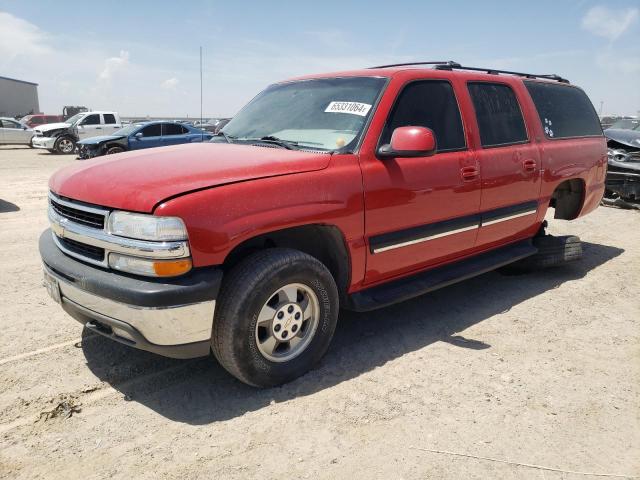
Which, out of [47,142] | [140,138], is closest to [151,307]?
[140,138]

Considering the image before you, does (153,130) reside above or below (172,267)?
below

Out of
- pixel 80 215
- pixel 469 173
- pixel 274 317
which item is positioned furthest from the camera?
pixel 469 173

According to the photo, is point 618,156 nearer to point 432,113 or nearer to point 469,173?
point 469,173

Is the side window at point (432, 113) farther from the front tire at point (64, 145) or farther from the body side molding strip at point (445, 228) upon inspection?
the front tire at point (64, 145)

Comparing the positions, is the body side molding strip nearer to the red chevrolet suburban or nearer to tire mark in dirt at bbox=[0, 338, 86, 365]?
the red chevrolet suburban

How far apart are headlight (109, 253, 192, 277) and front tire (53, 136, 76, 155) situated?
22347 mm

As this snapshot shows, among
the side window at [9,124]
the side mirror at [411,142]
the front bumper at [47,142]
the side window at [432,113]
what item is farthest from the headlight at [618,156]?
the side window at [9,124]

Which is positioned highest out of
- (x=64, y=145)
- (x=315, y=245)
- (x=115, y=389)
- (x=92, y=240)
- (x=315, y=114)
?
(x=315, y=114)

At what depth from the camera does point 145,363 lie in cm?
332

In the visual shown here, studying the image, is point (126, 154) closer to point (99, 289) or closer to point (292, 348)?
point (99, 289)

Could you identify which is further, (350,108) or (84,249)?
(350,108)

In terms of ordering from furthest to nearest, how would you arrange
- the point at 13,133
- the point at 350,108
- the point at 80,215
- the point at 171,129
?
1. the point at 13,133
2. the point at 171,129
3. the point at 350,108
4. the point at 80,215

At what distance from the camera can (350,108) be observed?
3.48m

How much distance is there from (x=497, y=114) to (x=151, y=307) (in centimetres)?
327
